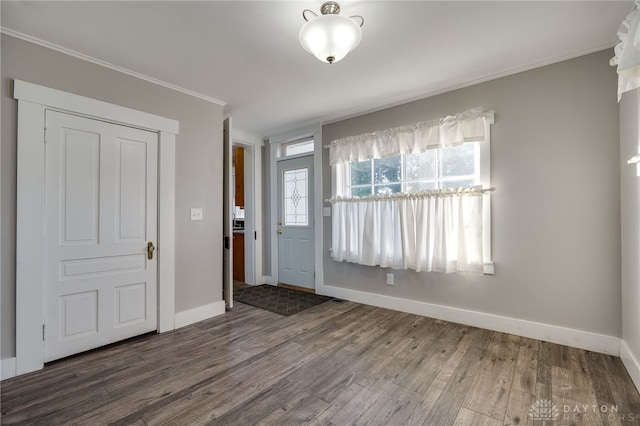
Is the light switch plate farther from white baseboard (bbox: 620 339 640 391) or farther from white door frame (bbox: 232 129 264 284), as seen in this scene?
white baseboard (bbox: 620 339 640 391)

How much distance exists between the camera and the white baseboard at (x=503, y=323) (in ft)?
7.73

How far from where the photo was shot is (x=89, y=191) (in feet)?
8.02

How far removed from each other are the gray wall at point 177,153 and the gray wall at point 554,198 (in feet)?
8.91

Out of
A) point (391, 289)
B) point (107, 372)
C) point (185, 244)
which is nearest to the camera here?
point (107, 372)

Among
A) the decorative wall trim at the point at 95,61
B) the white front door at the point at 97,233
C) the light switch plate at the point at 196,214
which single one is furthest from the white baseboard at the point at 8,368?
the decorative wall trim at the point at 95,61

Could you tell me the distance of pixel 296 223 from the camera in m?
4.65

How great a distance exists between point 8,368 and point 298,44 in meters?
3.22

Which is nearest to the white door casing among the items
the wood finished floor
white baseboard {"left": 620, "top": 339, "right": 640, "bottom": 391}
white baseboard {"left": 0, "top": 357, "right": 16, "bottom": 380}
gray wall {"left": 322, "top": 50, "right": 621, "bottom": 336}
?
the wood finished floor

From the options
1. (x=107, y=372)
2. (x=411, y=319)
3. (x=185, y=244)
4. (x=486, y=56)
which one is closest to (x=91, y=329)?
(x=107, y=372)

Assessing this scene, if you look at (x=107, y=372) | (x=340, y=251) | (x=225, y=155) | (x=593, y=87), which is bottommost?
(x=107, y=372)

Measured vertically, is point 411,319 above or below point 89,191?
below

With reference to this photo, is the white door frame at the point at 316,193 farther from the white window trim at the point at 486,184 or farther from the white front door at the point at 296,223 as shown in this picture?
the white window trim at the point at 486,184

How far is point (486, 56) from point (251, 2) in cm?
200

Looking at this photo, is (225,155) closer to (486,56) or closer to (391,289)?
(391,289)
